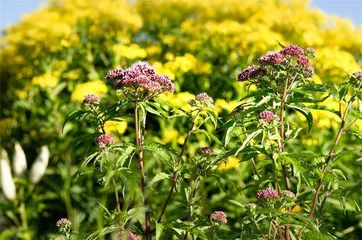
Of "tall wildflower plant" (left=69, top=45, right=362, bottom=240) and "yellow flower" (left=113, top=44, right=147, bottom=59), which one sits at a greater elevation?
"yellow flower" (left=113, top=44, right=147, bottom=59)

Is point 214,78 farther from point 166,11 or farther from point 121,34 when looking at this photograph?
point 166,11

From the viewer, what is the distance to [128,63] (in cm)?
577

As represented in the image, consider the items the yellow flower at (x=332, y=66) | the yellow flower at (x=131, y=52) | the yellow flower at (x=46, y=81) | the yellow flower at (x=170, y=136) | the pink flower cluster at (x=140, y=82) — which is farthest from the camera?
the yellow flower at (x=46, y=81)

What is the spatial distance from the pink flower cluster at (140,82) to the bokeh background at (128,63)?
5.20ft

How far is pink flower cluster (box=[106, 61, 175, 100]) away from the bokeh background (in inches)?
62.4

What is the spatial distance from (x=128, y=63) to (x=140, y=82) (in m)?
3.74

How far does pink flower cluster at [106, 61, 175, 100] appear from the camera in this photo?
207cm

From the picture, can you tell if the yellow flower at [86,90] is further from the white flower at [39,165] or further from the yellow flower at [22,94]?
the yellow flower at [22,94]

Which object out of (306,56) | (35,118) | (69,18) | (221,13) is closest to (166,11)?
(221,13)

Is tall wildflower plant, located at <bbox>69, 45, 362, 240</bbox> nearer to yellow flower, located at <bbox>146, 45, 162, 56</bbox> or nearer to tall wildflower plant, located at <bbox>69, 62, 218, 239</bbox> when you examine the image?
tall wildflower plant, located at <bbox>69, 62, 218, 239</bbox>

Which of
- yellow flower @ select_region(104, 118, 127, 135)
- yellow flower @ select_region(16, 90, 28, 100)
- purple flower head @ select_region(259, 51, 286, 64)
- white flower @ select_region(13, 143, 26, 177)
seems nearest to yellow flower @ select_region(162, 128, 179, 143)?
yellow flower @ select_region(104, 118, 127, 135)

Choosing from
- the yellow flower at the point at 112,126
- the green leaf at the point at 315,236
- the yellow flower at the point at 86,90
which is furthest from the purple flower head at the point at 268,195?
the yellow flower at the point at 86,90

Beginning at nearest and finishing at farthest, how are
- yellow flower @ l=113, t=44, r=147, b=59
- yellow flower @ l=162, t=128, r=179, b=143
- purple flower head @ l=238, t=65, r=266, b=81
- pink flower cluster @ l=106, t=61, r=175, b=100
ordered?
pink flower cluster @ l=106, t=61, r=175, b=100, purple flower head @ l=238, t=65, r=266, b=81, yellow flower @ l=162, t=128, r=179, b=143, yellow flower @ l=113, t=44, r=147, b=59

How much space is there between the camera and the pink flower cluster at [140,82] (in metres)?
2.07
